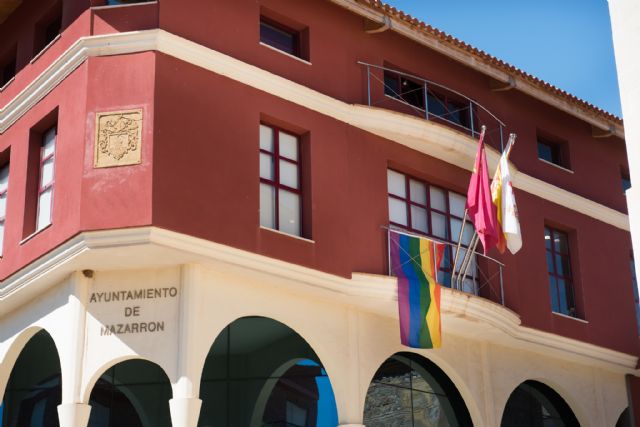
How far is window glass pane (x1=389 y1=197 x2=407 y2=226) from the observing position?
2469 centimetres

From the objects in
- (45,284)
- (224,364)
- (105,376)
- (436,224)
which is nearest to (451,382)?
(436,224)

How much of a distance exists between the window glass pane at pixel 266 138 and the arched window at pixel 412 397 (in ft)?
18.9

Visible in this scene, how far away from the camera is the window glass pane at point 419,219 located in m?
25.1

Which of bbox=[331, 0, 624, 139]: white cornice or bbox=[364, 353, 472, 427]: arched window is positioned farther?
bbox=[331, 0, 624, 139]: white cornice

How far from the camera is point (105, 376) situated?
75.3 ft

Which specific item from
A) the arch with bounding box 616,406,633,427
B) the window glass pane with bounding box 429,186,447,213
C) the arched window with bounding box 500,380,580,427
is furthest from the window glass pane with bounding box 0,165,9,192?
the arch with bounding box 616,406,633,427

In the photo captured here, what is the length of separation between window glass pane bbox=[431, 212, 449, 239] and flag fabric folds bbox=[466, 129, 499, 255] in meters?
2.13

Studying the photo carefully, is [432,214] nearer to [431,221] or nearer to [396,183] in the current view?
[431,221]

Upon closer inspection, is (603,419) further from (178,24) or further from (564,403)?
(178,24)

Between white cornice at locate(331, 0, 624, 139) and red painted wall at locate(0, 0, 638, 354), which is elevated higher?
white cornice at locate(331, 0, 624, 139)

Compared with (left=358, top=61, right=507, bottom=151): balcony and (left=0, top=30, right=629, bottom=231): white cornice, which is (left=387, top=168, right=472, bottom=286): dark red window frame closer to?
(left=0, top=30, right=629, bottom=231): white cornice

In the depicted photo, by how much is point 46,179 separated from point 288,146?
5095 millimetres

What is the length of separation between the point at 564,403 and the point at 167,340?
13.0 m

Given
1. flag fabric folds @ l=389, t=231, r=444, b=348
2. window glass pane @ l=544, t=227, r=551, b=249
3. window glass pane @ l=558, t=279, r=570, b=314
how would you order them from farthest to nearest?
window glass pane @ l=544, t=227, r=551, b=249, window glass pane @ l=558, t=279, r=570, b=314, flag fabric folds @ l=389, t=231, r=444, b=348
